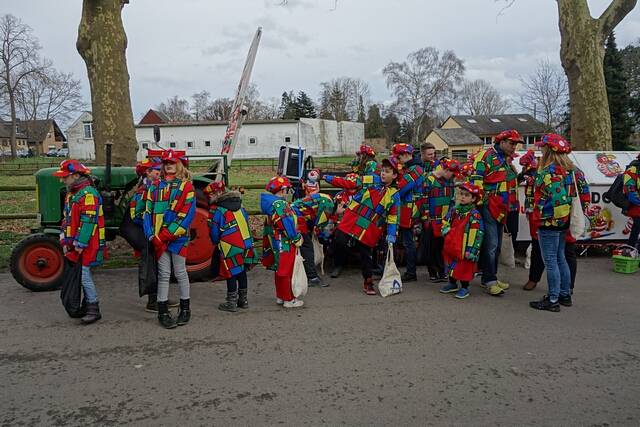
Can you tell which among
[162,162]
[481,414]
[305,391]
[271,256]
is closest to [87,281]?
[162,162]

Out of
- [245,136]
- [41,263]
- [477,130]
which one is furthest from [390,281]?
[477,130]

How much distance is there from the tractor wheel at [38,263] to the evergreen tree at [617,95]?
96.3 ft

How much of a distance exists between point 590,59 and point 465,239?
20.1 ft

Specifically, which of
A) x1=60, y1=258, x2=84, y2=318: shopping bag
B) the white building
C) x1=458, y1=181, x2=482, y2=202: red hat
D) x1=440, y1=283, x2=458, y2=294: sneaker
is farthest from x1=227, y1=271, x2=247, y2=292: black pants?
the white building

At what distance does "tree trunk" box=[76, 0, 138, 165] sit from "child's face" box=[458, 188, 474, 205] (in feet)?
17.8

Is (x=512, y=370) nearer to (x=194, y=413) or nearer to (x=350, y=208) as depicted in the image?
(x=194, y=413)

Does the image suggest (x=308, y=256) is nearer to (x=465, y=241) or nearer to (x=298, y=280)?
(x=298, y=280)

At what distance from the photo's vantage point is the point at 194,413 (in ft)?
10.5

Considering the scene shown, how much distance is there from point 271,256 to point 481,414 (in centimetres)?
296

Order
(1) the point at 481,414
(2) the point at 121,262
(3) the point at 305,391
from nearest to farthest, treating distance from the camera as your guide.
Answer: (1) the point at 481,414 → (3) the point at 305,391 → (2) the point at 121,262

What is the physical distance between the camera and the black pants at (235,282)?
521 centimetres

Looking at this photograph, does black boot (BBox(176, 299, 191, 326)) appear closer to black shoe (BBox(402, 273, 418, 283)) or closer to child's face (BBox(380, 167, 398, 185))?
child's face (BBox(380, 167, 398, 185))

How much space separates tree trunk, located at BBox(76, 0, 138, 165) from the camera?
7852mm

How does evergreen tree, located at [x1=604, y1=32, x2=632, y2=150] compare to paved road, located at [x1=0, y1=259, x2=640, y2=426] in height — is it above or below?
above
